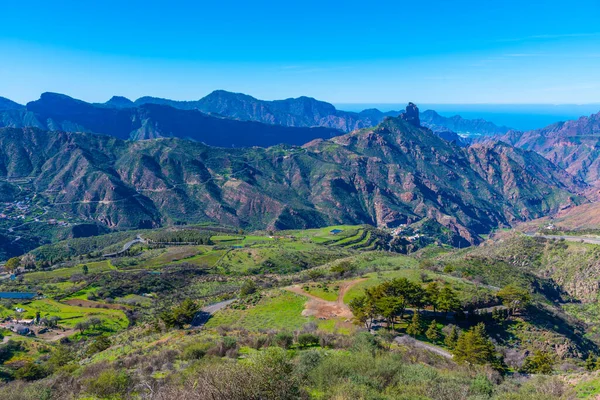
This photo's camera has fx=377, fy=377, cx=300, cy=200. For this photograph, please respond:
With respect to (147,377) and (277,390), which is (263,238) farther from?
(277,390)

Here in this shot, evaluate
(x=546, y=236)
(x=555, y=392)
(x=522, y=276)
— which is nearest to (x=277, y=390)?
(x=555, y=392)

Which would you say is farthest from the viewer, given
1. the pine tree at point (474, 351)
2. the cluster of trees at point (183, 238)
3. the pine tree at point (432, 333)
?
the cluster of trees at point (183, 238)

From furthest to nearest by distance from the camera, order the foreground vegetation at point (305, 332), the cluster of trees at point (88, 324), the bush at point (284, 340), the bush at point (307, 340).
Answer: the cluster of trees at point (88, 324)
the bush at point (307, 340)
the bush at point (284, 340)
the foreground vegetation at point (305, 332)

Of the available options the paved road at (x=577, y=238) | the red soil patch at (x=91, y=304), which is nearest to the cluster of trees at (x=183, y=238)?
the red soil patch at (x=91, y=304)

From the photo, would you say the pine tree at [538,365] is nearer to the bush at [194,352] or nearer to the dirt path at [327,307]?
the dirt path at [327,307]

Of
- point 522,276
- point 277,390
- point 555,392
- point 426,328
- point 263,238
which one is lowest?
point 263,238

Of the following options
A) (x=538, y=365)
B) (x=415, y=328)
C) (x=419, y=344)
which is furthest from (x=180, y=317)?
(x=538, y=365)
